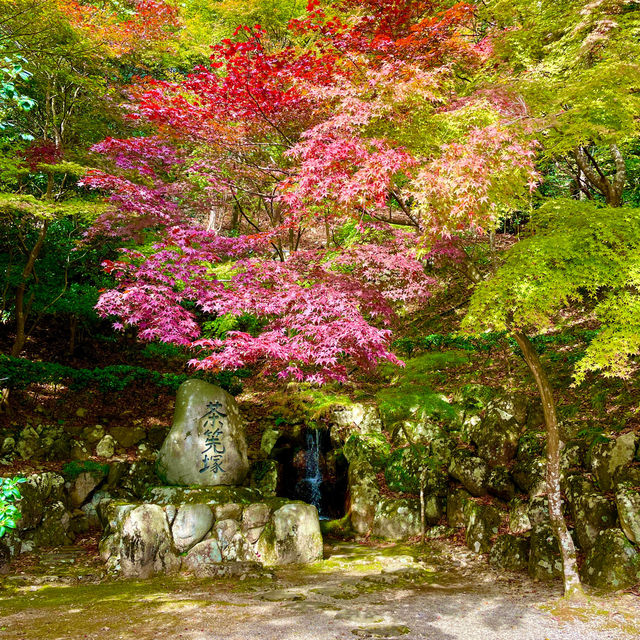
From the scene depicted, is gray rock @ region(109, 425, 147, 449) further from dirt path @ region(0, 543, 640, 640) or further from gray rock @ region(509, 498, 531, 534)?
gray rock @ region(509, 498, 531, 534)

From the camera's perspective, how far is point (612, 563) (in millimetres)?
4914

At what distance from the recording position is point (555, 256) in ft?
15.7

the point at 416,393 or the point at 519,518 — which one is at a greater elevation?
the point at 416,393

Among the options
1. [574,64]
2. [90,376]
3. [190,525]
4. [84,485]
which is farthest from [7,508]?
[574,64]

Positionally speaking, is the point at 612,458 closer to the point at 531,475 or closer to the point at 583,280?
the point at 531,475

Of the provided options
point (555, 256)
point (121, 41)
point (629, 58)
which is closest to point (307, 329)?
point (555, 256)

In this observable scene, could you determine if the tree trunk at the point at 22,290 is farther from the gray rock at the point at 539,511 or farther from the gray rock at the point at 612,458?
the gray rock at the point at 612,458

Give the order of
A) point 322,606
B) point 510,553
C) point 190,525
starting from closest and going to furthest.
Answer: point 322,606
point 510,553
point 190,525

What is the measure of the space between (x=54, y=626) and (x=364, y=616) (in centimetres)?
306

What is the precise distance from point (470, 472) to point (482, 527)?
0.91 metres

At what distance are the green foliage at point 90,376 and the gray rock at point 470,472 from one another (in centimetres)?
561

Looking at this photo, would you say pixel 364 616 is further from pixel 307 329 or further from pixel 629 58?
pixel 629 58

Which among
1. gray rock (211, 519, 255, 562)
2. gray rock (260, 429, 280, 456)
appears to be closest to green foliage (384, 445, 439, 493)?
gray rock (260, 429, 280, 456)

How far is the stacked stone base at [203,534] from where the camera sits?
594 centimetres
